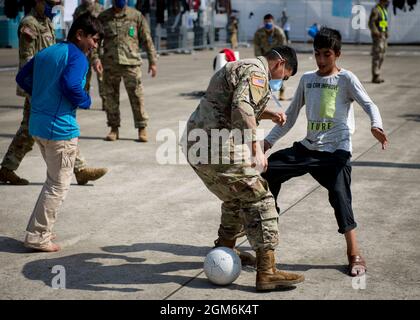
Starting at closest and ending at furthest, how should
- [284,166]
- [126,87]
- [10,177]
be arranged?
[284,166] < [10,177] < [126,87]

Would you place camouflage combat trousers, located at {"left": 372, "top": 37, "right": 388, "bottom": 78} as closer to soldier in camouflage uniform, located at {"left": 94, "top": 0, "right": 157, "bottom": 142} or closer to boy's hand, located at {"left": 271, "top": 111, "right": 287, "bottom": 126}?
soldier in camouflage uniform, located at {"left": 94, "top": 0, "right": 157, "bottom": 142}

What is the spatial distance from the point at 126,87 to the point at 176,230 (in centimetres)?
426

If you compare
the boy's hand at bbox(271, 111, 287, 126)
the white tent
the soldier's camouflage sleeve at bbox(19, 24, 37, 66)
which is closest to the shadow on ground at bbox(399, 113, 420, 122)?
the soldier's camouflage sleeve at bbox(19, 24, 37, 66)

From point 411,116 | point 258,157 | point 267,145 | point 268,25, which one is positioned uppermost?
point 268,25

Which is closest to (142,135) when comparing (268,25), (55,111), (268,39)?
(55,111)

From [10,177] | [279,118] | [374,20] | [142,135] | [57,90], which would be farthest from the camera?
[374,20]

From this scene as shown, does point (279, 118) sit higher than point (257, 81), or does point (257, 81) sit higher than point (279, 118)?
point (257, 81)

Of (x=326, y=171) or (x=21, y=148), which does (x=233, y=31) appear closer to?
(x=21, y=148)

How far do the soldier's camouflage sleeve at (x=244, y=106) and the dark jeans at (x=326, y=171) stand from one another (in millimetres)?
795

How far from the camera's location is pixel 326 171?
17.2ft

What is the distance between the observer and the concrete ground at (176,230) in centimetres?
489

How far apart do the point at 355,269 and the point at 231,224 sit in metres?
0.94
